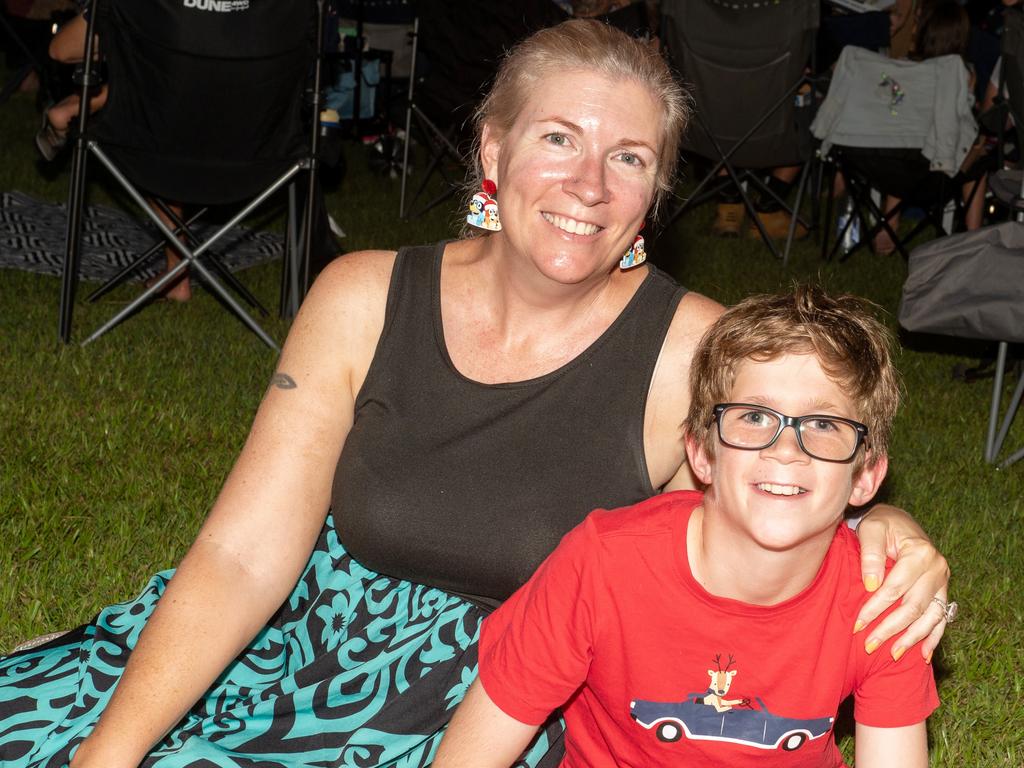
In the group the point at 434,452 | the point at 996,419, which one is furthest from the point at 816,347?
the point at 996,419

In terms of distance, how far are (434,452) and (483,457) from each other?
81mm

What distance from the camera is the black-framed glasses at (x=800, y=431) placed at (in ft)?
5.38

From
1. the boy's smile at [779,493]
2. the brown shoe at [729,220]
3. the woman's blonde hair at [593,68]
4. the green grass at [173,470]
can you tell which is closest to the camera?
the boy's smile at [779,493]

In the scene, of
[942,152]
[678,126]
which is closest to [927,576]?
[678,126]

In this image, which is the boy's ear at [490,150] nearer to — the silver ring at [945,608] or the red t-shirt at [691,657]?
the red t-shirt at [691,657]

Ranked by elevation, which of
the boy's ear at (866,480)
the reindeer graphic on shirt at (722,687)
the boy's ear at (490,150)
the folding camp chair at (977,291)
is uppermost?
the boy's ear at (490,150)

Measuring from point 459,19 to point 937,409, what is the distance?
3.46 metres

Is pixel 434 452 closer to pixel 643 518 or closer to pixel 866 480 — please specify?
pixel 643 518

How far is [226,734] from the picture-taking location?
200cm

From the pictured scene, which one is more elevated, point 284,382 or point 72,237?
point 284,382

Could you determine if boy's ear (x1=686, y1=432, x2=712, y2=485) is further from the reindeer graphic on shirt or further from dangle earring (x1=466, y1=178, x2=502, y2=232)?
dangle earring (x1=466, y1=178, x2=502, y2=232)

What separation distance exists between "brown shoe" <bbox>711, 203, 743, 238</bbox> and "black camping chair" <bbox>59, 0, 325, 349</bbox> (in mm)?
3614

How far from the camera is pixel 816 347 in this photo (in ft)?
5.52

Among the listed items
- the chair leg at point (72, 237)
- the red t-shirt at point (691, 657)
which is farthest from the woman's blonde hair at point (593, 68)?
the chair leg at point (72, 237)
